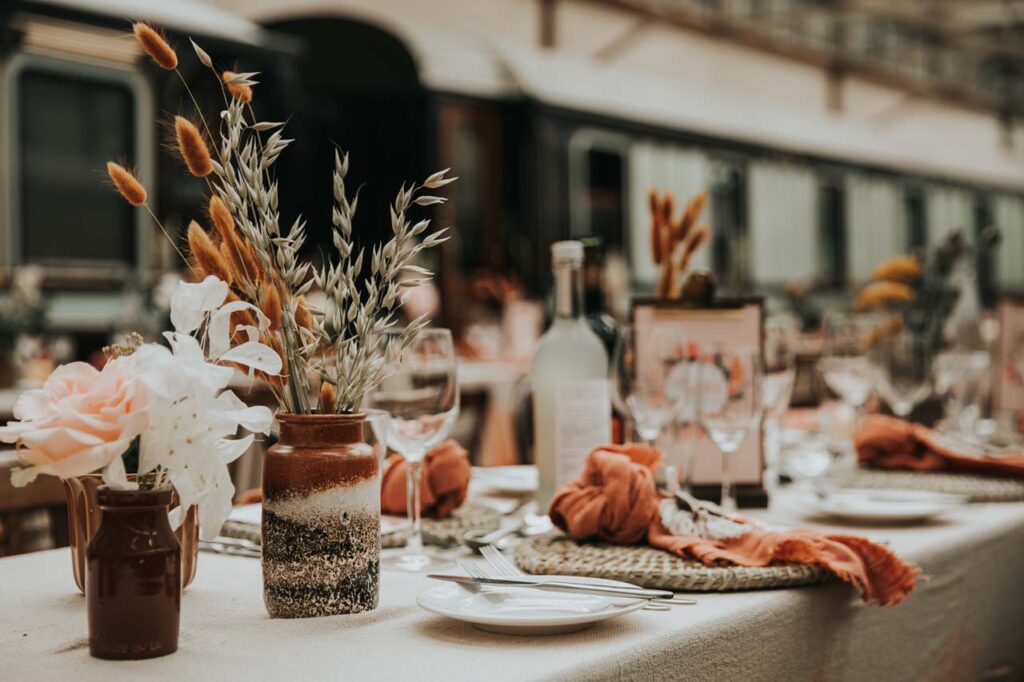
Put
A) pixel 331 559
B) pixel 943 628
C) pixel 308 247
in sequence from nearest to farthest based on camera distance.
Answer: pixel 331 559 → pixel 943 628 → pixel 308 247

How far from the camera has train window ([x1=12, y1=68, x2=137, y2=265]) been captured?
5.62 meters

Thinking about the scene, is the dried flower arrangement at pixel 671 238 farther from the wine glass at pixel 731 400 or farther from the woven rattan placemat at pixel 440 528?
the woven rattan placemat at pixel 440 528

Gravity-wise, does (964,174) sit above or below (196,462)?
above

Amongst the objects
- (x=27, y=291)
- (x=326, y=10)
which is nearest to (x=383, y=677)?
(x=27, y=291)

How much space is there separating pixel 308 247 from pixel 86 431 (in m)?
6.65

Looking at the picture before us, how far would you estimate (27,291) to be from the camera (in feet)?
14.3

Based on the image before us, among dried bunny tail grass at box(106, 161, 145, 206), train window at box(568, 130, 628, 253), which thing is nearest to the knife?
dried bunny tail grass at box(106, 161, 145, 206)

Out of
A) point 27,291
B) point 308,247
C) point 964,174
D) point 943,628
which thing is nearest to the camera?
point 943,628

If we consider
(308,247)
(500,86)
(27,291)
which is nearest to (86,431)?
(27,291)

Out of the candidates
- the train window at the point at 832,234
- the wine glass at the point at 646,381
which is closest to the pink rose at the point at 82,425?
the wine glass at the point at 646,381

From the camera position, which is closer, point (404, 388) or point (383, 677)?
point (383, 677)

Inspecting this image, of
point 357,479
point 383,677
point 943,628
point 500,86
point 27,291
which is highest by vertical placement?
point 500,86

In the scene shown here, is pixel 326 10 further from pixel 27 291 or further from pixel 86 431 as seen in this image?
pixel 86 431

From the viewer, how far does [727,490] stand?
1.40 m
